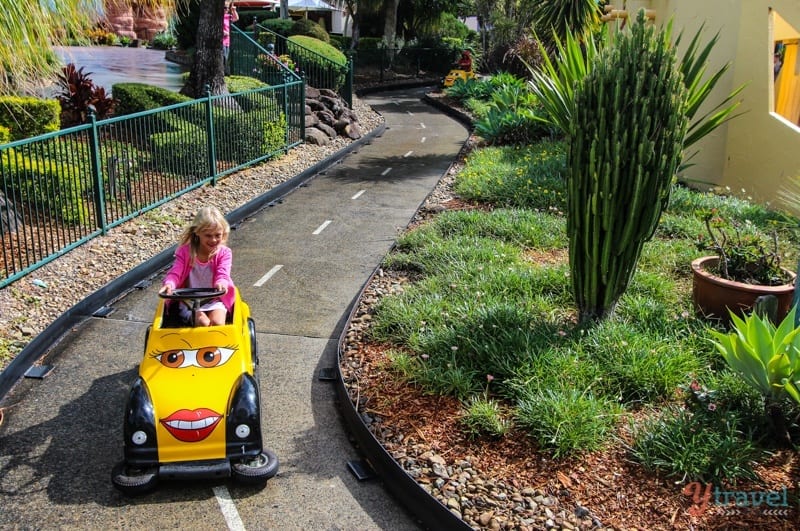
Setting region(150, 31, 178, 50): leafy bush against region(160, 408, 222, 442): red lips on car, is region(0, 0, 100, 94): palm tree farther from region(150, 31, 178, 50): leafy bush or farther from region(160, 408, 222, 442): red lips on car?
region(150, 31, 178, 50): leafy bush

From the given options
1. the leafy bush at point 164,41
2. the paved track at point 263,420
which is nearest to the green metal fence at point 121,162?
the paved track at point 263,420

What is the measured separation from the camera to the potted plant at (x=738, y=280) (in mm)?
5578

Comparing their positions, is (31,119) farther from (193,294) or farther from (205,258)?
(193,294)

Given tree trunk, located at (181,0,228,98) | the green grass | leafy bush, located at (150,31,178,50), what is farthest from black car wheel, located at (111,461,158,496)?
leafy bush, located at (150,31,178,50)

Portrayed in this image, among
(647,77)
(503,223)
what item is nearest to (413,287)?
(503,223)

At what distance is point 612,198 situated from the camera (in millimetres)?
5086

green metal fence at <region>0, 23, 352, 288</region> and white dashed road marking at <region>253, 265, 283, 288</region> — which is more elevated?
green metal fence at <region>0, 23, 352, 288</region>

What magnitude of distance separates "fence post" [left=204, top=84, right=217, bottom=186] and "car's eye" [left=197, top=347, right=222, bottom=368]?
7.33 m

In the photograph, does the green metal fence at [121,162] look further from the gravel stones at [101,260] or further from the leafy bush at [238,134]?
the gravel stones at [101,260]

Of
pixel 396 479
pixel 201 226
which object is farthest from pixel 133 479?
pixel 201 226

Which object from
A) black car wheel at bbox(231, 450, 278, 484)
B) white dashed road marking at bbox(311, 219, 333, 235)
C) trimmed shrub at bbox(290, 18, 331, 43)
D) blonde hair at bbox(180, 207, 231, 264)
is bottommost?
black car wheel at bbox(231, 450, 278, 484)

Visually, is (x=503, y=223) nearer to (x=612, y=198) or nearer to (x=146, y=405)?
(x=612, y=198)

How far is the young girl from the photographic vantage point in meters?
4.80

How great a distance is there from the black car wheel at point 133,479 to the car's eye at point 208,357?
26.3 inches
